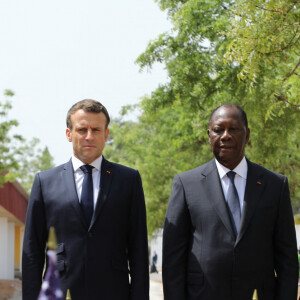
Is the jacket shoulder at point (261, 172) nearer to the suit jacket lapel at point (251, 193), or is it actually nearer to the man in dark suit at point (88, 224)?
the suit jacket lapel at point (251, 193)

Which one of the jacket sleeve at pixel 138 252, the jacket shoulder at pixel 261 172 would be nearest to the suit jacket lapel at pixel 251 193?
the jacket shoulder at pixel 261 172

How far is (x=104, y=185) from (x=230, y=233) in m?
1.04

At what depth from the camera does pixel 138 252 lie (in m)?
4.55

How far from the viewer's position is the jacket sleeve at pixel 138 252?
4.49 meters

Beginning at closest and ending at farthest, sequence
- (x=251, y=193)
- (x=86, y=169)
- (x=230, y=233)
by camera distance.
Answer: (x=230, y=233)
(x=251, y=193)
(x=86, y=169)

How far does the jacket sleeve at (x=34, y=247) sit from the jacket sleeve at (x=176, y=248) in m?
0.95

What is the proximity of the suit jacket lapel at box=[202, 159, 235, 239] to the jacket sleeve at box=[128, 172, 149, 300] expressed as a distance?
0.56 metres

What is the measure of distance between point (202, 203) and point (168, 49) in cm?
895

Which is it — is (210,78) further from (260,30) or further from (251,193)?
(251,193)

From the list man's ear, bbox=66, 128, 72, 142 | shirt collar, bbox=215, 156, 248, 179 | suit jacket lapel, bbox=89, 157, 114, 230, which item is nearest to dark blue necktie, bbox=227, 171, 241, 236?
shirt collar, bbox=215, 156, 248, 179

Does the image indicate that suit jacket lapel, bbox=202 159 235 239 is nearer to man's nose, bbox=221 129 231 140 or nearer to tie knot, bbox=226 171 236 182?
tie knot, bbox=226 171 236 182

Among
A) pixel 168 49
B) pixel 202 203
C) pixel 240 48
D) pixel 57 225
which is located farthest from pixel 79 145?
pixel 168 49

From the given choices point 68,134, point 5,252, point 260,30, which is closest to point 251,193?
point 68,134

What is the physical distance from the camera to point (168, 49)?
1311 cm
